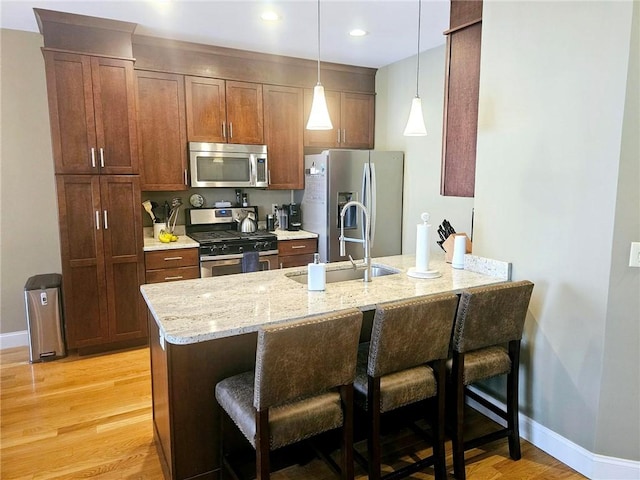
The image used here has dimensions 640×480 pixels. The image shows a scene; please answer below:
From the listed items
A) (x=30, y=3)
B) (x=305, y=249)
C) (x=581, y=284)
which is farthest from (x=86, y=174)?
(x=581, y=284)

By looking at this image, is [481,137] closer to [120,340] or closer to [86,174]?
[86,174]

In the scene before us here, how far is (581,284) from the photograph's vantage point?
216 centimetres

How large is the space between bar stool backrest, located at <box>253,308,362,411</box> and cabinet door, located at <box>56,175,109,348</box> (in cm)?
260

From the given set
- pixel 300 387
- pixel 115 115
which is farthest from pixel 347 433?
pixel 115 115

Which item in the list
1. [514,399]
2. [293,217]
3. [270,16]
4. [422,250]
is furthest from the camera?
[293,217]

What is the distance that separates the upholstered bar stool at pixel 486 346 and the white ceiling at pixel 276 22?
2109 millimetres

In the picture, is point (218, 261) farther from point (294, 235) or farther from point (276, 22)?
point (276, 22)

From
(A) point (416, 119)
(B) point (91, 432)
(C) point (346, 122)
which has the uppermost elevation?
(C) point (346, 122)

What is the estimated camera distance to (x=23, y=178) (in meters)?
3.75

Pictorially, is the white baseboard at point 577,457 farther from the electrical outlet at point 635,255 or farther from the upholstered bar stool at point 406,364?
the electrical outlet at point 635,255

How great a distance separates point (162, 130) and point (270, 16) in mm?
1428

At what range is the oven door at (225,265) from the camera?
13.1ft

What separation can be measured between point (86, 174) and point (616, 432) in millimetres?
3850

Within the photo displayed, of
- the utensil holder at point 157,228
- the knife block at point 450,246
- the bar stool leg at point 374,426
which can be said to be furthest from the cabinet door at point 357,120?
the bar stool leg at point 374,426
